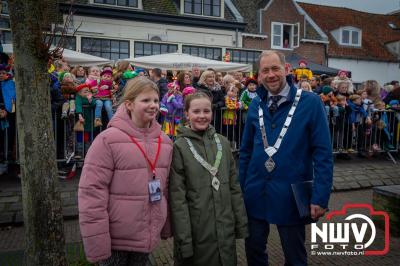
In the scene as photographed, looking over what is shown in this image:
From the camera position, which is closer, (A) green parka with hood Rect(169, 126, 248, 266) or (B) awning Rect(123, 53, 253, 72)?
(A) green parka with hood Rect(169, 126, 248, 266)

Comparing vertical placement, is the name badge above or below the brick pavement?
above

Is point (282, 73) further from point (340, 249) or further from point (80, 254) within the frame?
point (80, 254)

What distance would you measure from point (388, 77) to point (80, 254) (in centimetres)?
3434

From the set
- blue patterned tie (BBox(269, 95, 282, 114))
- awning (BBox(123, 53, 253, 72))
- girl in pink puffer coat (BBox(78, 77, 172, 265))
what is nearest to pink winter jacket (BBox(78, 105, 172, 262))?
girl in pink puffer coat (BBox(78, 77, 172, 265))

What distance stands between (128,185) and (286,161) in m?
1.26

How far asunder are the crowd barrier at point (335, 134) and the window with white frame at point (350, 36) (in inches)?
958

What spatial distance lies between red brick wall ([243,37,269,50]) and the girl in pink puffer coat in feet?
79.7

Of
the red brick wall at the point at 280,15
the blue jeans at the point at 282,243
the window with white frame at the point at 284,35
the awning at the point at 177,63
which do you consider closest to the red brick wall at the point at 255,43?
the red brick wall at the point at 280,15

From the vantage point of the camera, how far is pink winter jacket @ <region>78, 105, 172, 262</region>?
8.13 ft

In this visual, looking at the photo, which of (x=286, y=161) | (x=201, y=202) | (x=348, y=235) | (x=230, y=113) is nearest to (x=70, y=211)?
(x=201, y=202)

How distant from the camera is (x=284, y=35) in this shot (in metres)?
29.0

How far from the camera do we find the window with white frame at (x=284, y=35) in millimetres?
28047

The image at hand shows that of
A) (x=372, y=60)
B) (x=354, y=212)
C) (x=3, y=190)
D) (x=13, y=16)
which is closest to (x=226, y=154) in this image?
(x=13, y=16)

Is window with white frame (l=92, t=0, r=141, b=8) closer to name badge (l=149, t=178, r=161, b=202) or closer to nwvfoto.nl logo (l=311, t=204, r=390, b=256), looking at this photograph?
nwvfoto.nl logo (l=311, t=204, r=390, b=256)
